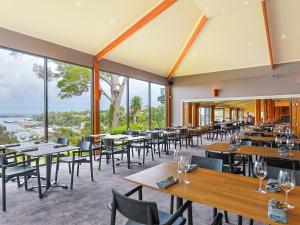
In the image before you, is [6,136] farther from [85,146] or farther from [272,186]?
[272,186]

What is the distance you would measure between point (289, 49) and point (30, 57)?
8516 millimetres

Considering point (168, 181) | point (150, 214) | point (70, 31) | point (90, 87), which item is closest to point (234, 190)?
point (168, 181)

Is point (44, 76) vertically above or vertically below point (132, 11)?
below

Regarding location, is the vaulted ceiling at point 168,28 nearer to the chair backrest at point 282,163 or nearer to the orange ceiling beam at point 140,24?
the orange ceiling beam at point 140,24

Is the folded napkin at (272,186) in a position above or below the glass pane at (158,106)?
below

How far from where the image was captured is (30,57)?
219 inches

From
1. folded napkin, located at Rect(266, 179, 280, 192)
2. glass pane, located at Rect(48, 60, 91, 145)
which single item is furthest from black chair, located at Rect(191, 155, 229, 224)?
glass pane, located at Rect(48, 60, 91, 145)

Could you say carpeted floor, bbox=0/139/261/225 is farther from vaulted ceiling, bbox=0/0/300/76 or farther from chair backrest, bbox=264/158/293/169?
vaulted ceiling, bbox=0/0/300/76

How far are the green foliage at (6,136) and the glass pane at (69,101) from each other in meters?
0.87

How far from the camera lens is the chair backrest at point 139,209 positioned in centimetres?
138

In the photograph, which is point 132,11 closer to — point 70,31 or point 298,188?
point 70,31

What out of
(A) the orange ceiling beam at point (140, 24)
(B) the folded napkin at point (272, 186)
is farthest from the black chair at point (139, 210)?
(A) the orange ceiling beam at point (140, 24)

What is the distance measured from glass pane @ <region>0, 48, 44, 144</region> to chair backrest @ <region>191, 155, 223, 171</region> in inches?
184

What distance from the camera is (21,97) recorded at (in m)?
5.41
